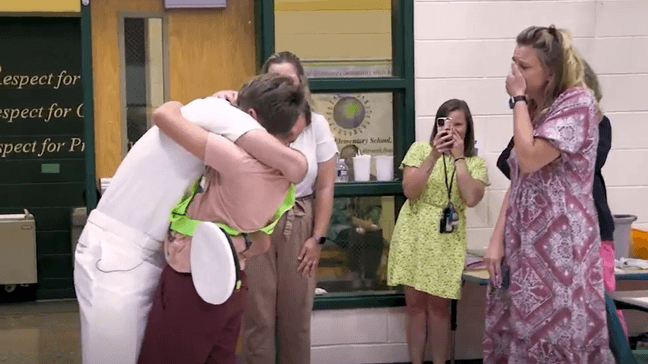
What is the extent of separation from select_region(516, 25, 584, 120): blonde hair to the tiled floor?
363 cm

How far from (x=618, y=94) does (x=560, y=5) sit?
0.54 m

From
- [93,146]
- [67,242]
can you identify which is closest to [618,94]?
[93,146]

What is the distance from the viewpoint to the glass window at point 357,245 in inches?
189

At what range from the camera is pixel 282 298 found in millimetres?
3850

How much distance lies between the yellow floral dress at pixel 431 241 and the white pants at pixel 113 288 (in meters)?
1.98

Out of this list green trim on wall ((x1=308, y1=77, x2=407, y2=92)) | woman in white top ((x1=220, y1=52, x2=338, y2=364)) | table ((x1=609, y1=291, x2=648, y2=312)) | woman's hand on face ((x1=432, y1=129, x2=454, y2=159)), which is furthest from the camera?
green trim on wall ((x1=308, y1=77, x2=407, y2=92))

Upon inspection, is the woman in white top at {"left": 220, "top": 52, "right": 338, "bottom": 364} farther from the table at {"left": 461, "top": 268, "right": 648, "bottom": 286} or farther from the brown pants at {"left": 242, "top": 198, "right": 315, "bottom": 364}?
the table at {"left": 461, "top": 268, "right": 648, "bottom": 286}

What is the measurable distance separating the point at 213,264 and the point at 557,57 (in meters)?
1.27

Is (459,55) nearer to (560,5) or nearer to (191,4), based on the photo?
(560,5)

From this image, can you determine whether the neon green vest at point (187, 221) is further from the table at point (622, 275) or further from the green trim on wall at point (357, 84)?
the green trim on wall at point (357, 84)

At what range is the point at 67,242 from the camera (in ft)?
27.0

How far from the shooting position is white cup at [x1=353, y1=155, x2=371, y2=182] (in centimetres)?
475

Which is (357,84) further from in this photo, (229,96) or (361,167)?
(229,96)

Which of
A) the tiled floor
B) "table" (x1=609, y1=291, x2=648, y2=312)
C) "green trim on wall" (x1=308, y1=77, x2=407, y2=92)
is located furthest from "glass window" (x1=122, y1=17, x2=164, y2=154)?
"table" (x1=609, y1=291, x2=648, y2=312)
